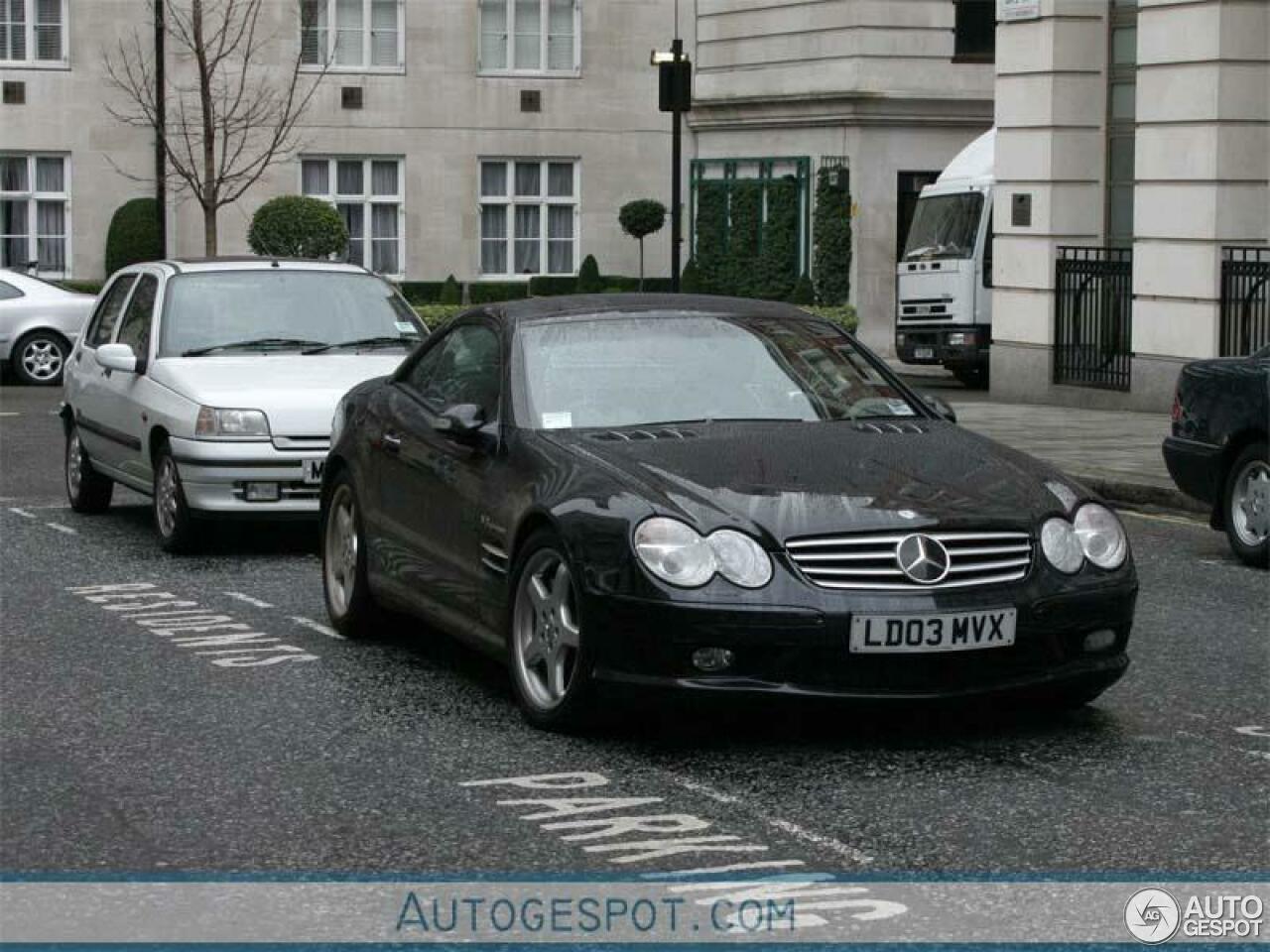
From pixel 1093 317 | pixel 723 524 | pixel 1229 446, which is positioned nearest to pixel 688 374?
pixel 723 524

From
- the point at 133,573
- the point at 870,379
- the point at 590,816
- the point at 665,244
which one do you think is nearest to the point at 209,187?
the point at 665,244

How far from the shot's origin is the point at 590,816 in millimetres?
6930

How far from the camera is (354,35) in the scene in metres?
45.6

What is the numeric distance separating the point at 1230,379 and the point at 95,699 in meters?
6.69

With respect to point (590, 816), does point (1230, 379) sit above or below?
above

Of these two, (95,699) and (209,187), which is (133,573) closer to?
(95,699)

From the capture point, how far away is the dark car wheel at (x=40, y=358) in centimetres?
2919

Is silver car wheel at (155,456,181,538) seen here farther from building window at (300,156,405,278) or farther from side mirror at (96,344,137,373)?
building window at (300,156,405,278)

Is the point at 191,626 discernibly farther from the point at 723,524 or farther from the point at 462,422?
the point at 723,524

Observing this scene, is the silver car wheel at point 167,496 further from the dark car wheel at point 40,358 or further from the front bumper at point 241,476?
the dark car wheel at point 40,358

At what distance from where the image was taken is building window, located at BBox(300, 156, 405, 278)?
45594 millimetres

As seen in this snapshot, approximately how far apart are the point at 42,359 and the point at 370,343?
1628 centimetres

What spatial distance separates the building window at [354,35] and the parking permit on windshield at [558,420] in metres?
37.4

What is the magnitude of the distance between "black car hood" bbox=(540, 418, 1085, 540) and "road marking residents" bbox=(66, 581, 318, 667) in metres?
1.85
